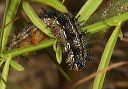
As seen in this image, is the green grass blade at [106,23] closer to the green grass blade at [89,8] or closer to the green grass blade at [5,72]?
the green grass blade at [89,8]

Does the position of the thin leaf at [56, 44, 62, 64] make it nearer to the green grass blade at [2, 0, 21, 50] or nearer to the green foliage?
the green foliage

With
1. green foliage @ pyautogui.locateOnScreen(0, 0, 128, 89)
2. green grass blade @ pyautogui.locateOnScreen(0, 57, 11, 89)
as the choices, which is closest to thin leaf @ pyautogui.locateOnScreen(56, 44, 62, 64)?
green foliage @ pyautogui.locateOnScreen(0, 0, 128, 89)

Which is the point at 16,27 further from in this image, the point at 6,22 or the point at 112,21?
the point at 112,21

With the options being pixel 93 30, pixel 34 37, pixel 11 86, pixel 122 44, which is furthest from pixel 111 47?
pixel 11 86

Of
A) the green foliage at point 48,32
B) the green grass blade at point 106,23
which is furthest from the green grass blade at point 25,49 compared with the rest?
the green grass blade at point 106,23

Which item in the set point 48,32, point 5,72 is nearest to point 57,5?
point 48,32

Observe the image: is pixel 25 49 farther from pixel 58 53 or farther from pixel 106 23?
pixel 106 23
